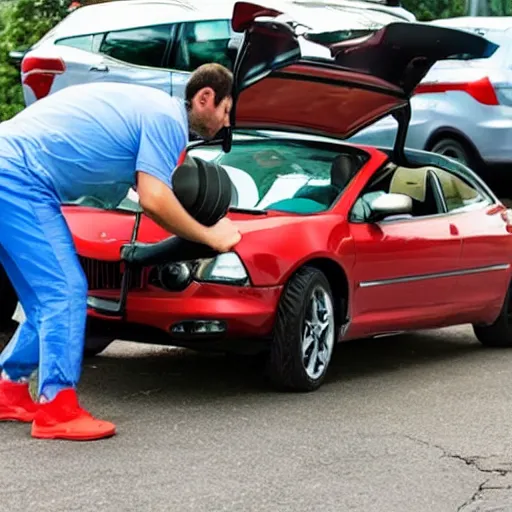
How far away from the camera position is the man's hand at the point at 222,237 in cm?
683

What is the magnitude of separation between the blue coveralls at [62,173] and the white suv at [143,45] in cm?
695

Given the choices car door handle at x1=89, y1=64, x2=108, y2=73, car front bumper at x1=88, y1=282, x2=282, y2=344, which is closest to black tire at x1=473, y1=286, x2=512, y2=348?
car front bumper at x1=88, y1=282, x2=282, y2=344

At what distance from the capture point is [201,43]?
1373 centimetres

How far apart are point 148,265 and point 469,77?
7419 mm

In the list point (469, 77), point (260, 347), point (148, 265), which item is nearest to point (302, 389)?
point (260, 347)

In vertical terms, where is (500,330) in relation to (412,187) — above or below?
below

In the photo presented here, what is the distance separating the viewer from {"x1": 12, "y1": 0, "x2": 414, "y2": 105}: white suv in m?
13.7

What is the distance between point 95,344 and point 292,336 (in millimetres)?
1134

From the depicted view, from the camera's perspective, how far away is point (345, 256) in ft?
26.4

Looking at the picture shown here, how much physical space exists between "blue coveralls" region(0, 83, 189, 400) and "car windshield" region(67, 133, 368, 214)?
1.29 meters

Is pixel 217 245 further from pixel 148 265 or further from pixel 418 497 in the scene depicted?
pixel 418 497

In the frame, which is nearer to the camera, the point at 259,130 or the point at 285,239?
the point at 285,239

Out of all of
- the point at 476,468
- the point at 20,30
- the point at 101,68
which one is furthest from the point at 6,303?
the point at 20,30

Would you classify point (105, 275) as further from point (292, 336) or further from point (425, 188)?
point (425, 188)
